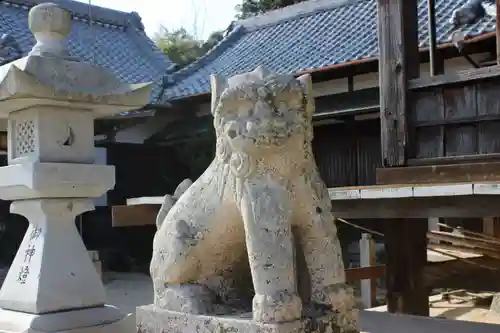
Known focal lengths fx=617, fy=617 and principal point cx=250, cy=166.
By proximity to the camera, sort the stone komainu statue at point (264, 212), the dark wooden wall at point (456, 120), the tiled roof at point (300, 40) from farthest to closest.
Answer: the tiled roof at point (300, 40), the dark wooden wall at point (456, 120), the stone komainu statue at point (264, 212)

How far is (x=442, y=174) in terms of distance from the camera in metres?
4.56

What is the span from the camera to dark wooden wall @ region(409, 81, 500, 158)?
4480 mm

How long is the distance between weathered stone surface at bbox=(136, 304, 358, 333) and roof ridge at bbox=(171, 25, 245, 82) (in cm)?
1056

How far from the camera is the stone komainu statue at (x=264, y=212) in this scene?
248 cm

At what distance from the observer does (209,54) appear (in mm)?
13523

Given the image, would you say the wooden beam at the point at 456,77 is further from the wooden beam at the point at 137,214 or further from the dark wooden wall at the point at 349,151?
the dark wooden wall at the point at 349,151

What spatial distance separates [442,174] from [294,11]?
29.3ft

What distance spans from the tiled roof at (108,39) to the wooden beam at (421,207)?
8.41 metres

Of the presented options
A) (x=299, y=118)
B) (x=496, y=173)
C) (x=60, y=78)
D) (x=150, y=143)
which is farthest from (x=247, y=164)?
(x=150, y=143)

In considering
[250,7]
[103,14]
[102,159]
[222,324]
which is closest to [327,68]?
[102,159]

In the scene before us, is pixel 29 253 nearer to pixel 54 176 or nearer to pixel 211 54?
pixel 54 176

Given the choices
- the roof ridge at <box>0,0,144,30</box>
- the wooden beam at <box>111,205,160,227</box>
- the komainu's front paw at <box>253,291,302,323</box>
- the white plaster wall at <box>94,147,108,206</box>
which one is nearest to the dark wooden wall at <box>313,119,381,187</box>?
the white plaster wall at <box>94,147,108,206</box>

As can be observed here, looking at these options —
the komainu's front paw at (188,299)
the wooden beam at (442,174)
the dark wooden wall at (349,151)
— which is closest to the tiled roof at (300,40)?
the dark wooden wall at (349,151)

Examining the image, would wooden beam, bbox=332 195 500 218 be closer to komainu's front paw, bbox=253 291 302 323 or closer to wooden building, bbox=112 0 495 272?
komainu's front paw, bbox=253 291 302 323
